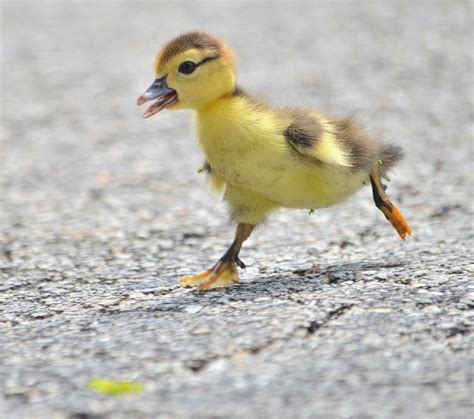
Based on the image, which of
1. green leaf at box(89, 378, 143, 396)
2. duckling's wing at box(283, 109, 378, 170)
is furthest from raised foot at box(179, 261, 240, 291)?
green leaf at box(89, 378, 143, 396)

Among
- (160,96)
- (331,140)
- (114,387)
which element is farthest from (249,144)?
(114,387)

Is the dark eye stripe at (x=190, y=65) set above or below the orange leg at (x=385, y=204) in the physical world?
above

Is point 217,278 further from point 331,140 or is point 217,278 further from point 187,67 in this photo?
point 187,67

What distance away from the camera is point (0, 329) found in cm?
403

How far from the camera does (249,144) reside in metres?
4.04

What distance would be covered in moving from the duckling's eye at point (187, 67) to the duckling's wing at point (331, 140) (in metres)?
0.48

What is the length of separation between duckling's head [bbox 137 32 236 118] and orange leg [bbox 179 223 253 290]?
2.03 ft

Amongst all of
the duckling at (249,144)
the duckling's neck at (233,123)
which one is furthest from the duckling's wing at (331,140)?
the duckling's neck at (233,123)

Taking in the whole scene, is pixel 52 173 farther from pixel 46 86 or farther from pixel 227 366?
pixel 227 366

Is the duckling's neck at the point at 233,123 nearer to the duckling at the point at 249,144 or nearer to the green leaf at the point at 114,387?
the duckling at the point at 249,144

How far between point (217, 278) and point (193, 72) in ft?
3.07

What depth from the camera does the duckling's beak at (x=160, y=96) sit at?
4.27m

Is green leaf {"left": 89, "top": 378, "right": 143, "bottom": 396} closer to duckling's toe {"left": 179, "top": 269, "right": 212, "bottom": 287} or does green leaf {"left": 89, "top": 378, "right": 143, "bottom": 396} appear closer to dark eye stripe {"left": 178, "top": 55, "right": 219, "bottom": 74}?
duckling's toe {"left": 179, "top": 269, "right": 212, "bottom": 287}

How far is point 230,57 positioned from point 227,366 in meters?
1.54
